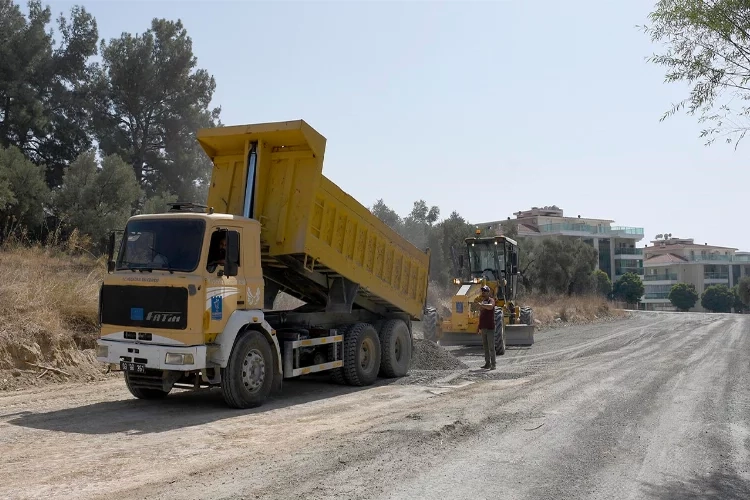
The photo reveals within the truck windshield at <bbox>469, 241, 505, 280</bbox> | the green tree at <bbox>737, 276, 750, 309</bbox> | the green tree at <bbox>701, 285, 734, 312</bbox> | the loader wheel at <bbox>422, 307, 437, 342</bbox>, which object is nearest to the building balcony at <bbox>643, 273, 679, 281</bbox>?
the green tree at <bbox>701, 285, 734, 312</bbox>

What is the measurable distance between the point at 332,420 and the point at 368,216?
4.35 m

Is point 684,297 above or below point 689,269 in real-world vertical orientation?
below

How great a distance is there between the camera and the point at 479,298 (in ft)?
65.5

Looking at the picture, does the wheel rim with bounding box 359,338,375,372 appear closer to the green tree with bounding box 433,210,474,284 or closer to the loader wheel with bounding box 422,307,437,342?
the loader wheel with bounding box 422,307,437,342

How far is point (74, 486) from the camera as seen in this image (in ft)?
19.2

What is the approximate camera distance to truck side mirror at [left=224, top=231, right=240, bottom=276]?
9.36 m

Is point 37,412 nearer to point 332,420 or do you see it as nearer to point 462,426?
point 332,420

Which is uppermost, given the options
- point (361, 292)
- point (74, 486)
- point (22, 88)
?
point (22, 88)

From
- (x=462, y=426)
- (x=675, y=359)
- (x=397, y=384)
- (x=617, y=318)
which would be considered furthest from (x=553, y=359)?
(x=617, y=318)

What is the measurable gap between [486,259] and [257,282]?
12869 mm

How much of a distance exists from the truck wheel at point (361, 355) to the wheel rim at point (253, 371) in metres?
2.41

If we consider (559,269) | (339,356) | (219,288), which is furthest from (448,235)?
(219,288)

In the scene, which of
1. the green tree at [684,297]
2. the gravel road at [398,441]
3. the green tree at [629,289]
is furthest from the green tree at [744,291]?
the gravel road at [398,441]

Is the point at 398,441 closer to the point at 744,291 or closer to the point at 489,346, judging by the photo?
the point at 489,346
